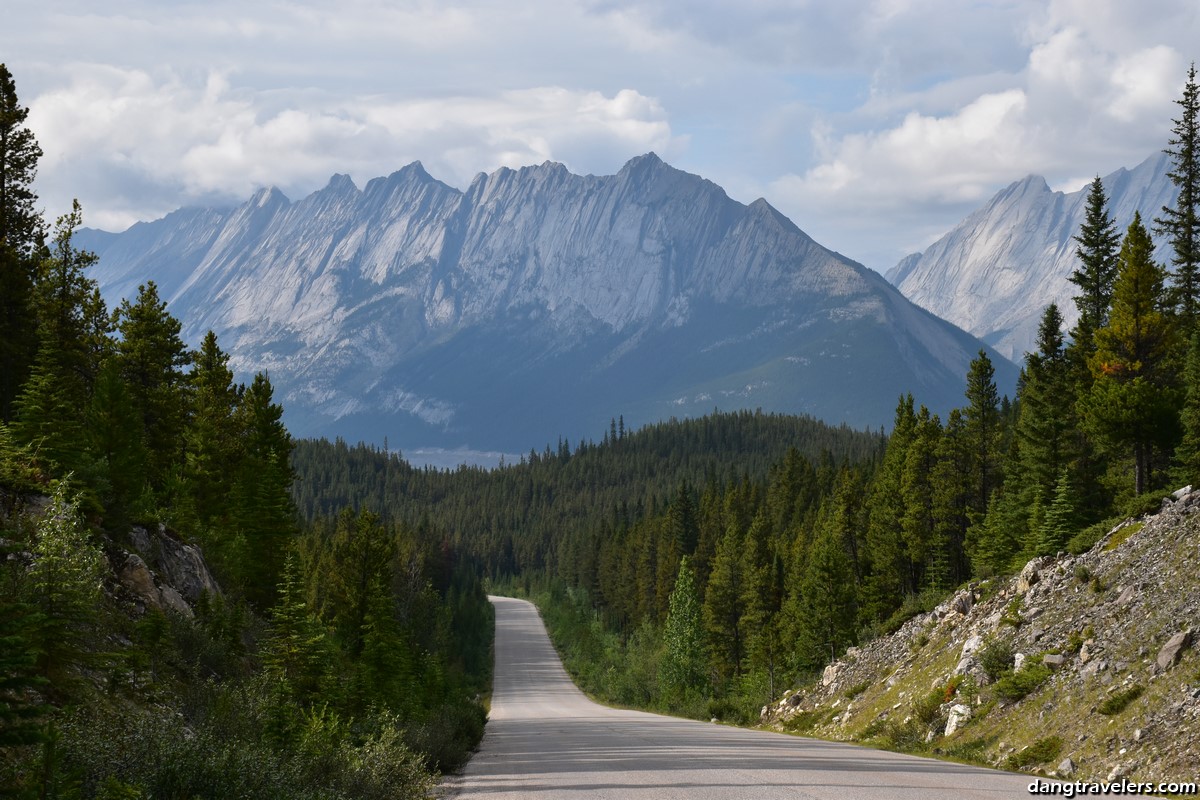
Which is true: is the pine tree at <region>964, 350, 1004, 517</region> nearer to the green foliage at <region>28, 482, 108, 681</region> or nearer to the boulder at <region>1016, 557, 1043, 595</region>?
the boulder at <region>1016, 557, 1043, 595</region>

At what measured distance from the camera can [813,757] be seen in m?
23.4

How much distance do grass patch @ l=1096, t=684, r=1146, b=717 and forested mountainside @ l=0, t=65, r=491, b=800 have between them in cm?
1650

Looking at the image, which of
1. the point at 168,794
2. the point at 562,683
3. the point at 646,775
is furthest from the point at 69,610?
the point at 562,683

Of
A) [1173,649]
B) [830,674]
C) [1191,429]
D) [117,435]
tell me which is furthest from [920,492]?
[117,435]

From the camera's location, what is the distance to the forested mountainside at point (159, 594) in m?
12.4

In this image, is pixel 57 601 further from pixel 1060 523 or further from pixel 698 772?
pixel 1060 523

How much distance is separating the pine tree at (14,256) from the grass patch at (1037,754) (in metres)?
34.8

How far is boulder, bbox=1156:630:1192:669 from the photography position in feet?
76.4

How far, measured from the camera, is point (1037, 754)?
23859 mm

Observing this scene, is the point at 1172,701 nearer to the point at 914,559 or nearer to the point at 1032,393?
the point at 1032,393

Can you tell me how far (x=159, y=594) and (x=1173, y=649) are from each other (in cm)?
2580

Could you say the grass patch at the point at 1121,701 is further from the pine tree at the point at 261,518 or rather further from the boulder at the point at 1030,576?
the pine tree at the point at 261,518

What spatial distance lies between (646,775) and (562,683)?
274 feet

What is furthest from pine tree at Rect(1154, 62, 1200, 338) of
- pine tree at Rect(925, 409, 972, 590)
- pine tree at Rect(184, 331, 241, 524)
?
pine tree at Rect(184, 331, 241, 524)
